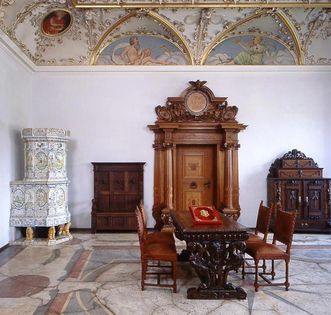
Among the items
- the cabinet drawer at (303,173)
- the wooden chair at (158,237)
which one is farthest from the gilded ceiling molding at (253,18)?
the wooden chair at (158,237)

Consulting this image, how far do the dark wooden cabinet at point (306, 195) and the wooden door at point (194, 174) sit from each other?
1395mm

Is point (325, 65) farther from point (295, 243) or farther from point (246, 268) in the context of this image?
point (246, 268)

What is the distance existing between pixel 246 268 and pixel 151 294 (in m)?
1.56

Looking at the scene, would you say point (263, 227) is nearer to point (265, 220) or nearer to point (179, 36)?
point (265, 220)

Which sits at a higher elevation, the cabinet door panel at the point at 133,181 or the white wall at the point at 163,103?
the white wall at the point at 163,103

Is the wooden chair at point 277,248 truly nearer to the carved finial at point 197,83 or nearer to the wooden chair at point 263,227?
the wooden chair at point 263,227

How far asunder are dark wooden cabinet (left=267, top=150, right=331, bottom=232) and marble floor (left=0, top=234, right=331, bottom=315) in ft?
3.96

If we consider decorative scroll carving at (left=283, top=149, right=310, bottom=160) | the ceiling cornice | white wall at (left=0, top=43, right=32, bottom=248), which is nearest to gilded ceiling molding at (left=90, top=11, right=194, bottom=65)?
the ceiling cornice

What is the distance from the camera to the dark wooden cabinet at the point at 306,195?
663 cm

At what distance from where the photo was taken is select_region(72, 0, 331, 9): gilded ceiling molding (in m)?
5.79

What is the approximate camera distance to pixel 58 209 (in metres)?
6.06

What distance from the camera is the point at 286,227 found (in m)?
3.80

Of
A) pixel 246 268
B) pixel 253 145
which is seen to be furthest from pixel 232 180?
pixel 246 268

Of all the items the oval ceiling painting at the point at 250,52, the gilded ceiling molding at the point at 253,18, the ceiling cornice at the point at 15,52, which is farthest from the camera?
the oval ceiling painting at the point at 250,52
